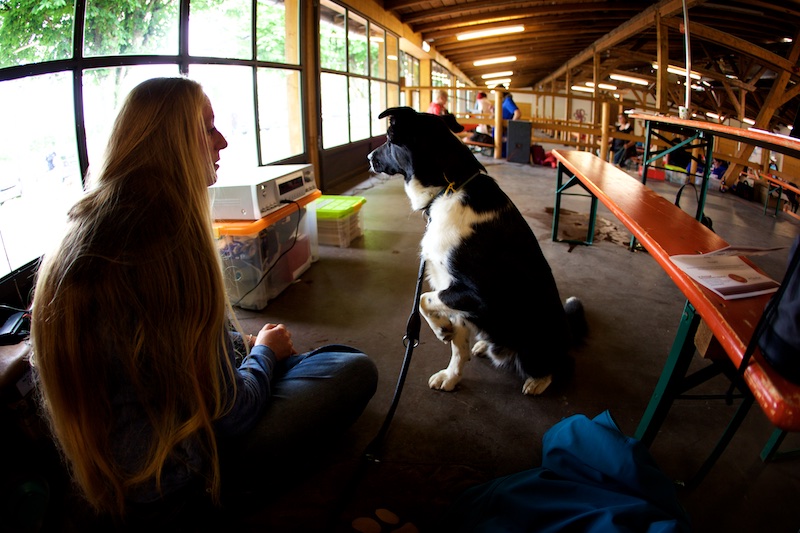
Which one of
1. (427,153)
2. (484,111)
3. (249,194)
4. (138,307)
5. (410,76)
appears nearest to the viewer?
(138,307)

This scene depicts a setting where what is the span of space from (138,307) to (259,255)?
1.86m

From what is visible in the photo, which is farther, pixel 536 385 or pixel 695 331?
pixel 536 385

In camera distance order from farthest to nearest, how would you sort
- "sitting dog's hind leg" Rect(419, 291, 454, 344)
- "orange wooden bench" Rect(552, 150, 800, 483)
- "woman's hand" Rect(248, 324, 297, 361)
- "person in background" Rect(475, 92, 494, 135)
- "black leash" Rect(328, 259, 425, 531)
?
1. "person in background" Rect(475, 92, 494, 135)
2. "sitting dog's hind leg" Rect(419, 291, 454, 344)
3. "woman's hand" Rect(248, 324, 297, 361)
4. "black leash" Rect(328, 259, 425, 531)
5. "orange wooden bench" Rect(552, 150, 800, 483)

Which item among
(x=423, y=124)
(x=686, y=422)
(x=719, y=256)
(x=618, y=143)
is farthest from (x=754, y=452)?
(x=618, y=143)

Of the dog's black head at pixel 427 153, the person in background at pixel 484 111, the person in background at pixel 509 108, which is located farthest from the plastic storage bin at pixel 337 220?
the person in background at pixel 484 111

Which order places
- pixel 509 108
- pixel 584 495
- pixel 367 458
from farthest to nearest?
pixel 509 108
pixel 367 458
pixel 584 495

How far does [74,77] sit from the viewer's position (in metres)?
2.36

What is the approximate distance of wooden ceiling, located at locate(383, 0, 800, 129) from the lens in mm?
6074

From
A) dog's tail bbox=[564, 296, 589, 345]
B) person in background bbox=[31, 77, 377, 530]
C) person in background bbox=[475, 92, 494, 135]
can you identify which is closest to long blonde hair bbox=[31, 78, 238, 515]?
person in background bbox=[31, 77, 377, 530]

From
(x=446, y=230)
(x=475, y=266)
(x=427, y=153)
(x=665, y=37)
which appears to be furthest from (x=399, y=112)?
(x=665, y=37)

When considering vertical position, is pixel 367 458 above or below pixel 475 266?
below

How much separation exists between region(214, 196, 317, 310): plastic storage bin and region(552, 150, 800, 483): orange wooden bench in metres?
1.92

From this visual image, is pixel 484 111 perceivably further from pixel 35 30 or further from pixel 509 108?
pixel 35 30

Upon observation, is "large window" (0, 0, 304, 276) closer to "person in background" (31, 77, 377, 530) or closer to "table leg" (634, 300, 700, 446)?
"person in background" (31, 77, 377, 530)
